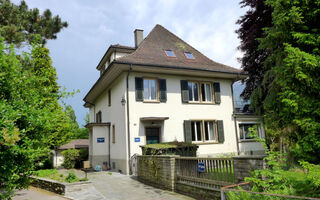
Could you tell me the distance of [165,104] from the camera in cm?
1501

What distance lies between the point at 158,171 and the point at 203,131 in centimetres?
677

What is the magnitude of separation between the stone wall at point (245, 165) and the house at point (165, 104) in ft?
26.5

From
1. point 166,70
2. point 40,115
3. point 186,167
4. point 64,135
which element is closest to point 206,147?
point 166,70

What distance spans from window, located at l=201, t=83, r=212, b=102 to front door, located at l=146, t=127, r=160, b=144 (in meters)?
4.14

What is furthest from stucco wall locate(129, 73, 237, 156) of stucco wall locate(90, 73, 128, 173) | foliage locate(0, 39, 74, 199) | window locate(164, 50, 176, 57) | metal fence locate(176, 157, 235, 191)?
foliage locate(0, 39, 74, 199)

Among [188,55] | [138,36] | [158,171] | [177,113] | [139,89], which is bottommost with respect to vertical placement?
[158,171]

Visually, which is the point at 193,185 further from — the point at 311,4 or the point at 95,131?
the point at 95,131

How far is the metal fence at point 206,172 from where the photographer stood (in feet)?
22.2

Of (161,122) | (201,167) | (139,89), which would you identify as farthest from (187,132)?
(201,167)

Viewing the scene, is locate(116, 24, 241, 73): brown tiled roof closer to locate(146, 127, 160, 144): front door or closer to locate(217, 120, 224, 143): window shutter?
locate(217, 120, 224, 143): window shutter

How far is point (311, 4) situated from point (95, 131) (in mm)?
14305

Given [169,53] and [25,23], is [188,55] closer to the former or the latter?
[169,53]

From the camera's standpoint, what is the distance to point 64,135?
17141mm

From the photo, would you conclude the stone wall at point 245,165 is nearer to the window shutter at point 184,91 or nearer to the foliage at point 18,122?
the foliage at point 18,122
